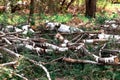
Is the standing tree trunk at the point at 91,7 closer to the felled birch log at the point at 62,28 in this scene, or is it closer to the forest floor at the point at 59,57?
the felled birch log at the point at 62,28

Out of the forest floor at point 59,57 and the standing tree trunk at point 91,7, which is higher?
the forest floor at point 59,57

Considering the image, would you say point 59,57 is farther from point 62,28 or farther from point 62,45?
point 62,28

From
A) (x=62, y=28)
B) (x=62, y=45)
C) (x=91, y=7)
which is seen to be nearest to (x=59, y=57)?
(x=62, y=45)

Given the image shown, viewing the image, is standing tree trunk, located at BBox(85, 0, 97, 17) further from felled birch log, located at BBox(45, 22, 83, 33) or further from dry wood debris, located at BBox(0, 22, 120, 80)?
dry wood debris, located at BBox(0, 22, 120, 80)

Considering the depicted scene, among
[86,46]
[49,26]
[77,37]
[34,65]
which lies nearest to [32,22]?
[49,26]

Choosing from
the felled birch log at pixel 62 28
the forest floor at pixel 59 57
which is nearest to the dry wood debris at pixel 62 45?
the forest floor at pixel 59 57

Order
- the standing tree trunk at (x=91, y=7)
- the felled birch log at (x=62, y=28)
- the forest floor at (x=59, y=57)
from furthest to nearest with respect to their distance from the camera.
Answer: the standing tree trunk at (x=91, y=7)
the felled birch log at (x=62, y=28)
the forest floor at (x=59, y=57)

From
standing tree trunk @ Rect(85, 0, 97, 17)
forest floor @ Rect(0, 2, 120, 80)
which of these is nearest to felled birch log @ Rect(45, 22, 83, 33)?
forest floor @ Rect(0, 2, 120, 80)

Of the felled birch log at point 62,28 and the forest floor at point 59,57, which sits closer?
the forest floor at point 59,57

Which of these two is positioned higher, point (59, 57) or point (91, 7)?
point (59, 57)

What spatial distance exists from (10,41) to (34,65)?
1.05 metres

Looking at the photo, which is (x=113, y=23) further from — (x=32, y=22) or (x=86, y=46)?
(x=86, y=46)

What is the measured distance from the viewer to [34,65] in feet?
16.6

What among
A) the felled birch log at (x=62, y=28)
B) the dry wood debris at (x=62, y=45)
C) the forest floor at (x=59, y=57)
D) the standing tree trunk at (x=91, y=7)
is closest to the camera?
the forest floor at (x=59, y=57)
